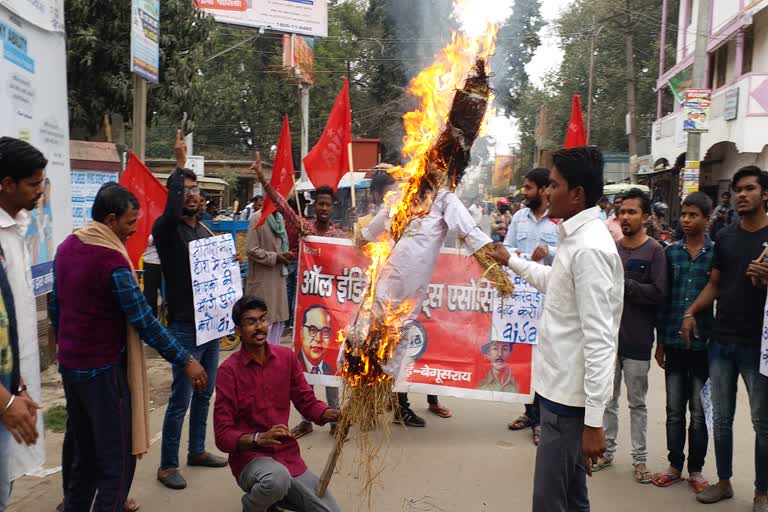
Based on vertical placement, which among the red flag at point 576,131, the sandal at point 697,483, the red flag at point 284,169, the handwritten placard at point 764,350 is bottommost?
the sandal at point 697,483

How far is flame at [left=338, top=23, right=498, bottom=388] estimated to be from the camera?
3.79 meters

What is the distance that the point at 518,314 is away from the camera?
5543 millimetres

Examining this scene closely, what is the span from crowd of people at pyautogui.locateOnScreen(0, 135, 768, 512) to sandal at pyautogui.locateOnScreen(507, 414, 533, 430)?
0.83ft

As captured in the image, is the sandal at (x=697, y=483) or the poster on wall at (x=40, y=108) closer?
the sandal at (x=697, y=483)

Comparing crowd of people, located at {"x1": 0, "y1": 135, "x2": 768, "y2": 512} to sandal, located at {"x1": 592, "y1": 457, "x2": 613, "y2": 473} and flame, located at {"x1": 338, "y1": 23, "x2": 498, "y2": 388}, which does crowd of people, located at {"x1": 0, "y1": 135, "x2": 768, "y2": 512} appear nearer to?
sandal, located at {"x1": 592, "y1": 457, "x2": 613, "y2": 473}

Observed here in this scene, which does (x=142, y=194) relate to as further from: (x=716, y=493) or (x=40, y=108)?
(x=716, y=493)

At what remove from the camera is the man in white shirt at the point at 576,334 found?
8.72 ft

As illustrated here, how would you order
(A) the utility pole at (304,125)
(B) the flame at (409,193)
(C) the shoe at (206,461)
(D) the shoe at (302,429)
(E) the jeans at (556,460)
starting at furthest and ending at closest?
1. (A) the utility pole at (304,125)
2. (D) the shoe at (302,429)
3. (C) the shoe at (206,461)
4. (B) the flame at (409,193)
5. (E) the jeans at (556,460)

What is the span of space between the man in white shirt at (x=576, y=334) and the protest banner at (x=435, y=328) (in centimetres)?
249

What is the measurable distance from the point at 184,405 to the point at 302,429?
1.30 metres

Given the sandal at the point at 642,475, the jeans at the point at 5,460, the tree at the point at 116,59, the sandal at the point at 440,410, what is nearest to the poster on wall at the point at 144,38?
the tree at the point at 116,59

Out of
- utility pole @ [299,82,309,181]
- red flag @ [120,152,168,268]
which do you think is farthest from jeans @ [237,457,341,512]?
utility pole @ [299,82,309,181]

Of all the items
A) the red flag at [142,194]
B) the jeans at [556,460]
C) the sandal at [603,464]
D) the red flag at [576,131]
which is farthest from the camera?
the red flag at [576,131]

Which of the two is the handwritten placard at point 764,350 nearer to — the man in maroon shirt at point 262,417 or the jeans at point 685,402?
the jeans at point 685,402
